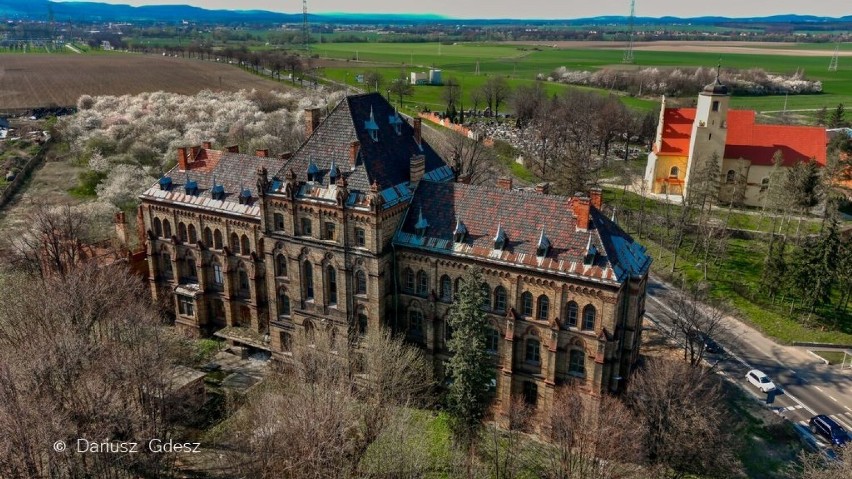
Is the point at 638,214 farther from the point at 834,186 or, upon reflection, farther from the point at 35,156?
the point at 35,156

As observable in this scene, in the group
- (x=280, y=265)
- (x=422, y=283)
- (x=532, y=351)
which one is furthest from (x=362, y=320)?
(x=532, y=351)

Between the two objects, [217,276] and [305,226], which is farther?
[217,276]

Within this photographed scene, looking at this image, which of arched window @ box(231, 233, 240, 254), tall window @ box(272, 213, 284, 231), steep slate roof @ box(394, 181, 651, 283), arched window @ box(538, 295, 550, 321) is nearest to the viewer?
steep slate roof @ box(394, 181, 651, 283)

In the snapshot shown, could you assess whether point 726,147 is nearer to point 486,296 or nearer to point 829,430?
point 829,430

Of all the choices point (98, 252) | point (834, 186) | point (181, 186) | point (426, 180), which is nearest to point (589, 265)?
A: point (426, 180)

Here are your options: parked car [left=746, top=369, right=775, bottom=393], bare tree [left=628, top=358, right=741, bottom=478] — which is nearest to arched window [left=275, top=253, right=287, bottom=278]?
bare tree [left=628, top=358, right=741, bottom=478]

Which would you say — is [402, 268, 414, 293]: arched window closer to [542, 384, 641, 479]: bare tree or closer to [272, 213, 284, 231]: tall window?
[272, 213, 284, 231]: tall window
